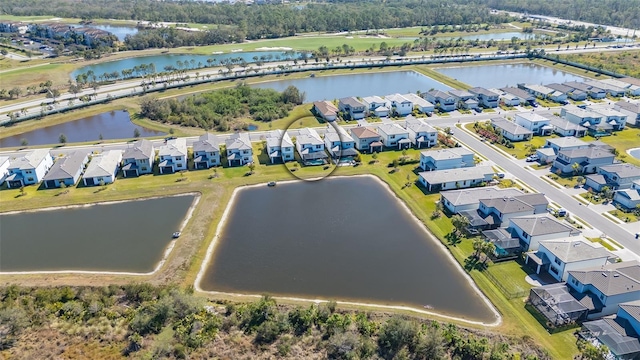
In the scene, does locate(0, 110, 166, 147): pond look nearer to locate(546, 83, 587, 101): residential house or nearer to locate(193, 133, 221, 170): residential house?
locate(193, 133, 221, 170): residential house

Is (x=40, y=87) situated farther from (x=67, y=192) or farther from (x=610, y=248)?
(x=610, y=248)

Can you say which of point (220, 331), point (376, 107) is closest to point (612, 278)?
point (220, 331)

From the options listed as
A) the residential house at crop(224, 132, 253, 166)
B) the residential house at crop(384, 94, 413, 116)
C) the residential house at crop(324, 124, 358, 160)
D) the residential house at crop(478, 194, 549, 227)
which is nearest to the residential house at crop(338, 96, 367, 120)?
the residential house at crop(384, 94, 413, 116)

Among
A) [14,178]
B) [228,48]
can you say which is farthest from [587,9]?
[14,178]

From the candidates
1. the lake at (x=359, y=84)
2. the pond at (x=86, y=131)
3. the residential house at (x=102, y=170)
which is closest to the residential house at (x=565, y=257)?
the residential house at (x=102, y=170)

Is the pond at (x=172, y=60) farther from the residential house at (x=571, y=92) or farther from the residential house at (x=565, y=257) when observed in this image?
the residential house at (x=565, y=257)

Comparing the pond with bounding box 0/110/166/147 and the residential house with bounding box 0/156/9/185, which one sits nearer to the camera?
the residential house with bounding box 0/156/9/185
